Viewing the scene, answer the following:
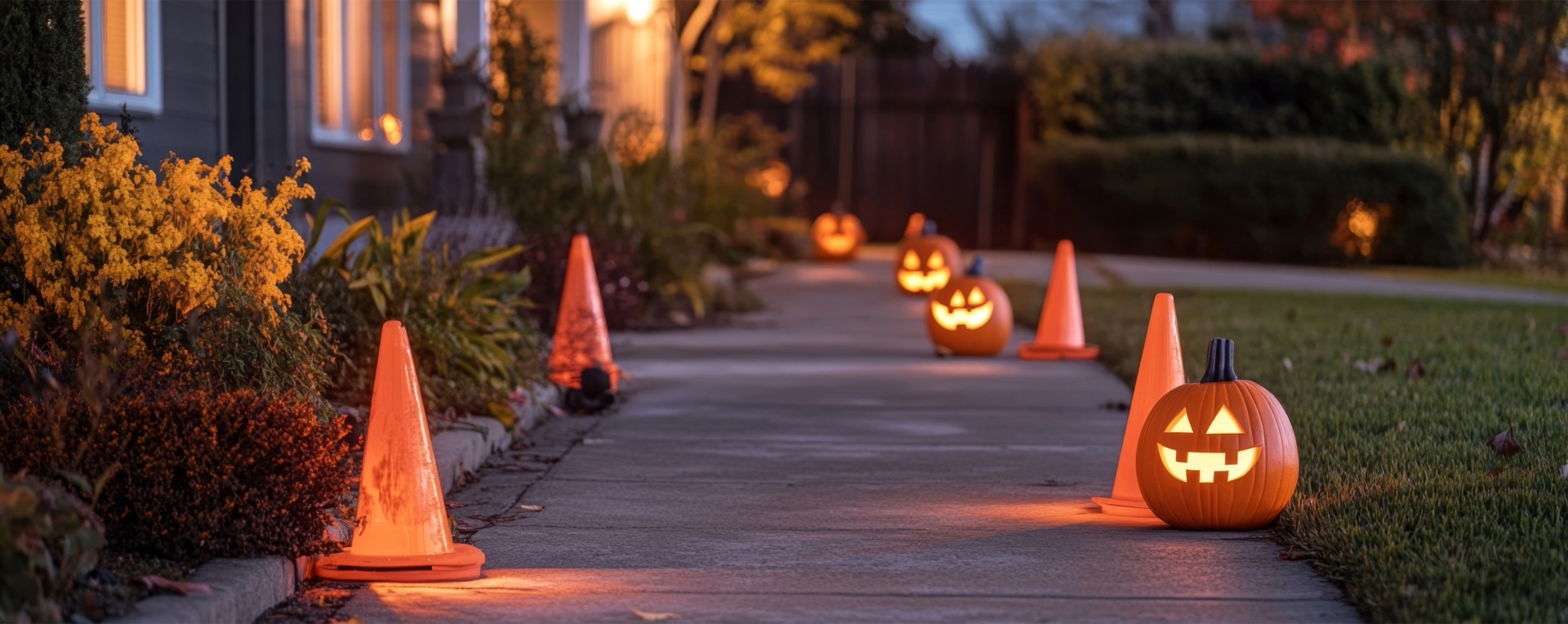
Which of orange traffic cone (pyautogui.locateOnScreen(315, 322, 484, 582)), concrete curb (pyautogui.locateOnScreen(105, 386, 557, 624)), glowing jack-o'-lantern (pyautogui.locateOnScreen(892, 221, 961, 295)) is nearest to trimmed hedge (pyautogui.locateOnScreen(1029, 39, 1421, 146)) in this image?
glowing jack-o'-lantern (pyautogui.locateOnScreen(892, 221, 961, 295))

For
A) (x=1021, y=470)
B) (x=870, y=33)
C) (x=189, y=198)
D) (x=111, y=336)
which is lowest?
(x=1021, y=470)

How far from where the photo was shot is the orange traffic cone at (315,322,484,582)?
4.80 meters

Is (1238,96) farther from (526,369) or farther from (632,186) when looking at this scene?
(526,369)

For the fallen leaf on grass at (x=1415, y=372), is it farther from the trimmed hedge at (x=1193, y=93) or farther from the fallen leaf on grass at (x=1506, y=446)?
the trimmed hedge at (x=1193, y=93)

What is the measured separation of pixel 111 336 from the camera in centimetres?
434

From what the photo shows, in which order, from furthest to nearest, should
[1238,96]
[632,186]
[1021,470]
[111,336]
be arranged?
1. [1238,96]
2. [632,186]
3. [1021,470]
4. [111,336]

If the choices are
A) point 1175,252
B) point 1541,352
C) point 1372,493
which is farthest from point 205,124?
point 1175,252

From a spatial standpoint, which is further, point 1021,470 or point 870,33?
point 870,33

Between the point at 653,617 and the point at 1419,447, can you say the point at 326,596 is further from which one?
the point at 1419,447

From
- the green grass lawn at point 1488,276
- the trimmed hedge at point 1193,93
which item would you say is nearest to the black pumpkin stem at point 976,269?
the green grass lawn at point 1488,276

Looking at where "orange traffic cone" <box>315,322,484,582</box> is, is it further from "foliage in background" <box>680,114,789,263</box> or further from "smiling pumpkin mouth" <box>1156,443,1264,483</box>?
"foliage in background" <box>680,114,789,263</box>

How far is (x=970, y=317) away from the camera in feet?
33.7

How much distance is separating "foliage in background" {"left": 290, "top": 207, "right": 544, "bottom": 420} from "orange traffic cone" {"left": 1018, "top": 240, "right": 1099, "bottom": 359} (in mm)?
3531

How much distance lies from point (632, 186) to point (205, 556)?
27.9ft
